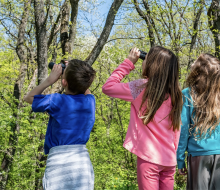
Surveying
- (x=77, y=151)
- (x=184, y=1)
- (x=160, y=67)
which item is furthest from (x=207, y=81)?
(x=184, y=1)

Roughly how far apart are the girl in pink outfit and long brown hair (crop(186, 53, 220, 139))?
29 cm

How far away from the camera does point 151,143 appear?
1.72 meters

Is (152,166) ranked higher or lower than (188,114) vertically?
lower

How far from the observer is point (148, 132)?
5.71ft

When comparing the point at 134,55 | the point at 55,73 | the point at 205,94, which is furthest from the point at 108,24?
the point at 205,94

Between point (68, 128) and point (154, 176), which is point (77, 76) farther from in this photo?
point (154, 176)

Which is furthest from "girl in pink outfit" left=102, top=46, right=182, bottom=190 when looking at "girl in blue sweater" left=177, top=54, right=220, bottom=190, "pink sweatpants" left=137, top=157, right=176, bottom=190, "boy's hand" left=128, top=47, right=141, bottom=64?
"girl in blue sweater" left=177, top=54, right=220, bottom=190

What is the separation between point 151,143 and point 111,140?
10.7m

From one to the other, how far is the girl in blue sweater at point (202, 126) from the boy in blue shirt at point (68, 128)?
878mm

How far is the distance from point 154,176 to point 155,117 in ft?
1.45

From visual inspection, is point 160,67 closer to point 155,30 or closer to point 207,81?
point 207,81

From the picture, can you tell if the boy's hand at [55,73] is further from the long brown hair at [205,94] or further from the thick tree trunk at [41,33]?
the thick tree trunk at [41,33]

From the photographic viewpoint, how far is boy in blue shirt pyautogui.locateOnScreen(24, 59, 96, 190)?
166 cm

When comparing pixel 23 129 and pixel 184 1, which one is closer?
pixel 23 129
